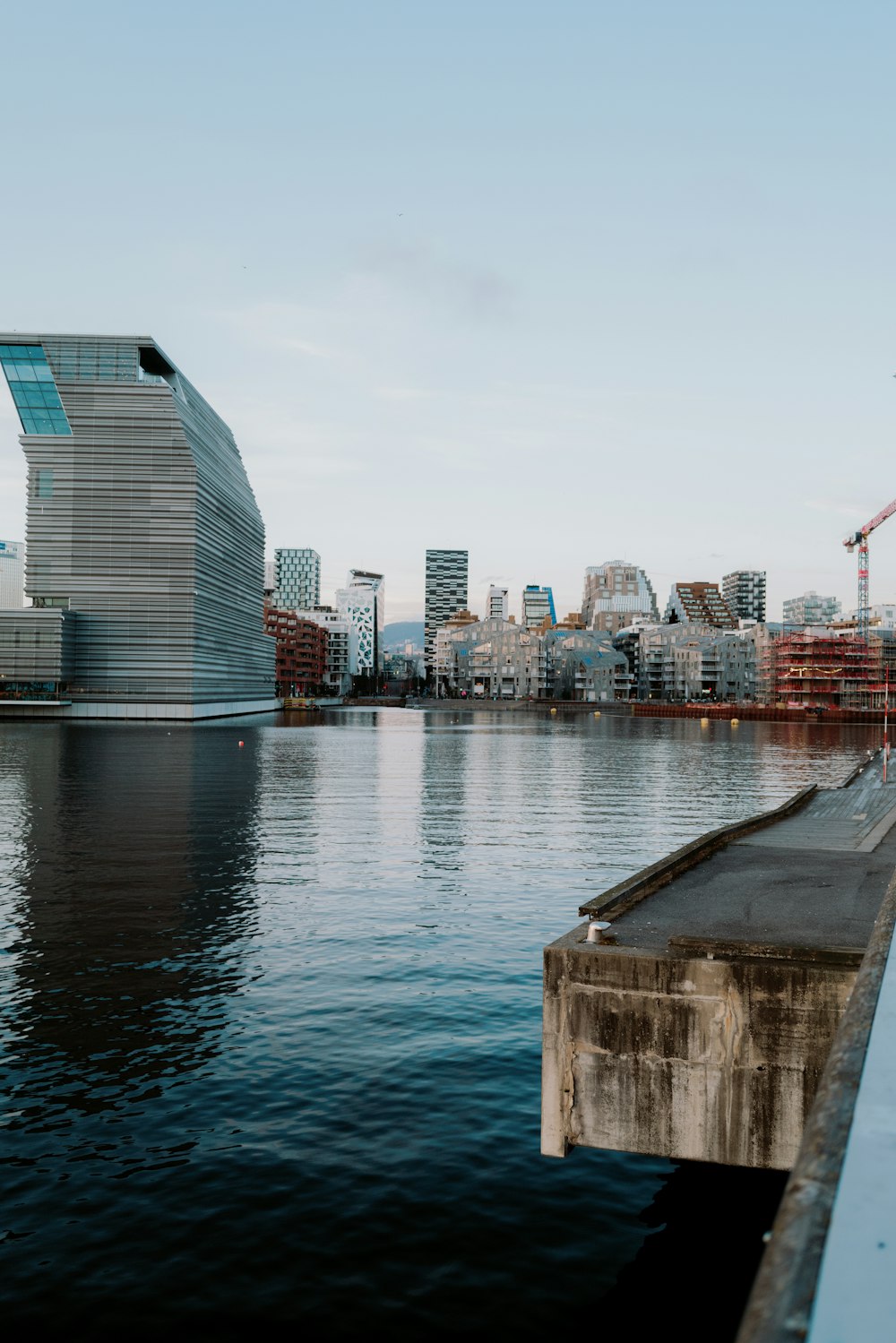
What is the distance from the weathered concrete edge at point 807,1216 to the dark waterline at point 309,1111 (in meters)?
6.58

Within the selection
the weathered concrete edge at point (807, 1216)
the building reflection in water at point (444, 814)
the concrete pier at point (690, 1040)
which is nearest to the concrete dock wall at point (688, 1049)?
the concrete pier at point (690, 1040)

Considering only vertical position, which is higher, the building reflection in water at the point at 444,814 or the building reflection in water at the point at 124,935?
the building reflection in water at the point at 124,935

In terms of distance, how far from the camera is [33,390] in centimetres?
18688

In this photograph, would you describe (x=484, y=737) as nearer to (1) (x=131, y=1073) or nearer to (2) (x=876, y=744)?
(2) (x=876, y=744)

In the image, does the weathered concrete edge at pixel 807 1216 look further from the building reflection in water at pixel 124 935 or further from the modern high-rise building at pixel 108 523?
the modern high-rise building at pixel 108 523

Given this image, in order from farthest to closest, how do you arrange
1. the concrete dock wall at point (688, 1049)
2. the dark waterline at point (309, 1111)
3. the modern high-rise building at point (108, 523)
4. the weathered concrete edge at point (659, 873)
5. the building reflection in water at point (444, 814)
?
the modern high-rise building at point (108, 523), the building reflection in water at point (444, 814), the weathered concrete edge at point (659, 873), the concrete dock wall at point (688, 1049), the dark waterline at point (309, 1111)

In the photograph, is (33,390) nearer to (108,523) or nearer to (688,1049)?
(108,523)

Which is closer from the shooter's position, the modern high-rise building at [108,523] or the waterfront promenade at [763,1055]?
the waterfront promenade at [763,1055]

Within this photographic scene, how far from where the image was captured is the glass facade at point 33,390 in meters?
185

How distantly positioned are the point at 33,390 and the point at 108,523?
27464 mm

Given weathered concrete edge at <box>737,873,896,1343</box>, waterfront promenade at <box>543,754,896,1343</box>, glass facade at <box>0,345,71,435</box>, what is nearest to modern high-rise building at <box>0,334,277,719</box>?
glass facade at <box>0,345,71,435</box>

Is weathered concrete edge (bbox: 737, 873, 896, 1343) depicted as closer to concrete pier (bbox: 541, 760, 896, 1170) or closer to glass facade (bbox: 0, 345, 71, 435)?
concrete pier (bbox: 541, 760, 896, 1170)

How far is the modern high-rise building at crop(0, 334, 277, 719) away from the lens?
185 metres

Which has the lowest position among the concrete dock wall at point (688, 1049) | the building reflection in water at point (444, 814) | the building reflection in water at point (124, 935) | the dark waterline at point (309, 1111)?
the building reflection in water at point (444, 814)
